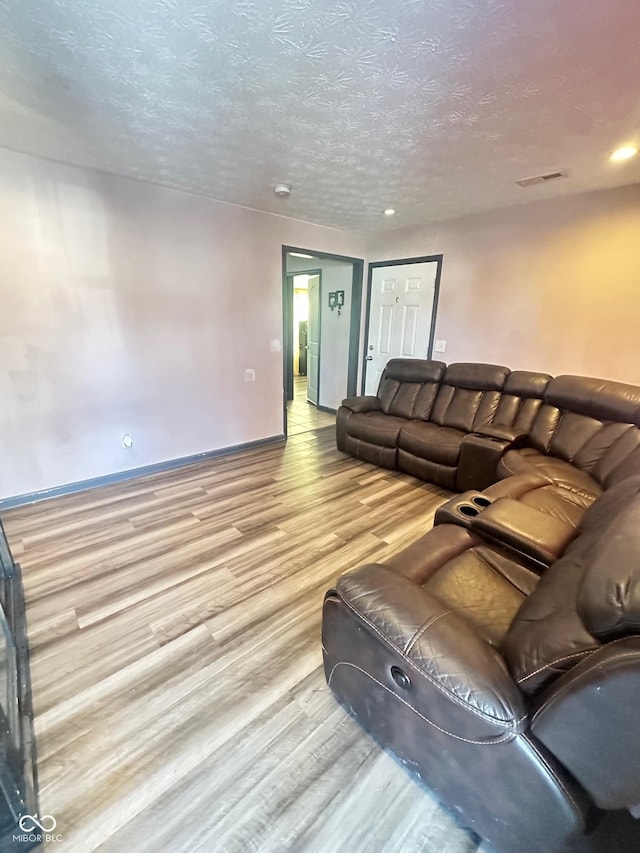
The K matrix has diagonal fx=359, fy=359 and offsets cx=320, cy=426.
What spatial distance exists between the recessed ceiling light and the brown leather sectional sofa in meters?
1.98

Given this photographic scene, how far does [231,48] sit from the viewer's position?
1.45 m

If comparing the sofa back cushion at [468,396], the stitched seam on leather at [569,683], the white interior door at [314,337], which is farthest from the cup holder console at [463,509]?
the white interior door at [314,337]

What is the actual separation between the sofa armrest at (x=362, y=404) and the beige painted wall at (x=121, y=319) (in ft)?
3.44

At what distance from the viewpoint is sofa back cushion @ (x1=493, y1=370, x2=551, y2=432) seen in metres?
3.24

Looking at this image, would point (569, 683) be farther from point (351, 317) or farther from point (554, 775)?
point (351, 317)

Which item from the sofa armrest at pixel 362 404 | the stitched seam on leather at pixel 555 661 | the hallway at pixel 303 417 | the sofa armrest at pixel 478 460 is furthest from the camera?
the hallway at pixel 303 417

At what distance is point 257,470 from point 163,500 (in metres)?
0.95

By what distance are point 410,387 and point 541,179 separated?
210cm

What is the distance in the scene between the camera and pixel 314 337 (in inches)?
240

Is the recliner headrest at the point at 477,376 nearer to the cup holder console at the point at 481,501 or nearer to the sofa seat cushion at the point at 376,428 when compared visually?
the sofa seat cushion at the point at 376,428

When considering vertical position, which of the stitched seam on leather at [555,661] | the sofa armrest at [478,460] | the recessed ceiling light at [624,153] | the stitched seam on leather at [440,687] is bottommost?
the sofa armrest at [478,460]

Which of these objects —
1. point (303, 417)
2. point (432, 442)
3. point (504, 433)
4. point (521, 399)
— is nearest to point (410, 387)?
point (432, 442)

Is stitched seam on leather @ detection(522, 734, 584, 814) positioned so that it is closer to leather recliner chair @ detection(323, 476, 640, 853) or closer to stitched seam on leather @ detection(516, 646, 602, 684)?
leather recliner chair @ detection(323, 476, 640, 853)

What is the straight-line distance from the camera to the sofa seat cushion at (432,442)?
3205mm
